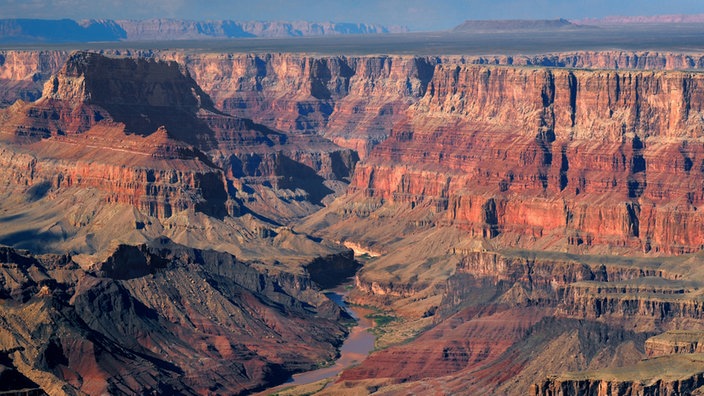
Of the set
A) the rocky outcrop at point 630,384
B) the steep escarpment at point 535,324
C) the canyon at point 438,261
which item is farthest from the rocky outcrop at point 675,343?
the rocky outcrop at point 630,384

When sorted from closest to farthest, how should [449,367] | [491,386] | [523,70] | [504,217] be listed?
[491,386]
[449,367]
[504,217]
[523,70]

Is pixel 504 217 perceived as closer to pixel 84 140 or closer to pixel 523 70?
pixel 523 70

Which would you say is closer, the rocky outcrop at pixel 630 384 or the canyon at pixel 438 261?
the rocky outcrop at pixel 630 384

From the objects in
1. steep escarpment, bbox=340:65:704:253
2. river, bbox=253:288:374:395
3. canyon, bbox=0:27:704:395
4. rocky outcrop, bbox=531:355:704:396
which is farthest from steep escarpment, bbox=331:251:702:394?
steep escarpment, bbox=340:65:704:253

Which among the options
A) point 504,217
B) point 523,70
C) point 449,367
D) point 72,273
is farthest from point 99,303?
point 523,70

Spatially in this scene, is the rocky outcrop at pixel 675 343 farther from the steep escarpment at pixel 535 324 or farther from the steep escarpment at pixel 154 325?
the steep escarpment at pixel 154 325

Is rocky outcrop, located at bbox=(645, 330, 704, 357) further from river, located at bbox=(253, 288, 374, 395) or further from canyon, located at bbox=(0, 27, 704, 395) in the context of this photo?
river, located at bbox=(253, 288, 374, 395)

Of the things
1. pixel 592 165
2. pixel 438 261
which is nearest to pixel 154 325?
pixel 438 261
